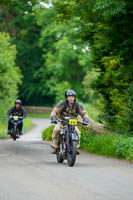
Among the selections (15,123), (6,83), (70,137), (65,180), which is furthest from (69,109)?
(6,83)

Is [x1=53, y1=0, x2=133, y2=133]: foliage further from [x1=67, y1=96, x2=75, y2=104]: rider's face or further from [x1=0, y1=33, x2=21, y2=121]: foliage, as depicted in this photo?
[x1=0, y1=33, x2=21, y2=121]: foliage

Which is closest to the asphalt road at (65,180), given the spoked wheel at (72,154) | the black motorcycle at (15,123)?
the spoked wheel at (72,154)

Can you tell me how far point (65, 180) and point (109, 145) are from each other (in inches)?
233

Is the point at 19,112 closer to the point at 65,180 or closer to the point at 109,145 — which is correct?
the point at 109,145

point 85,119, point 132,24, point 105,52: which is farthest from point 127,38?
point 85,119

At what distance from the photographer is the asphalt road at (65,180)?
25.3 ft

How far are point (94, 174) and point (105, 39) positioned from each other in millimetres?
9845

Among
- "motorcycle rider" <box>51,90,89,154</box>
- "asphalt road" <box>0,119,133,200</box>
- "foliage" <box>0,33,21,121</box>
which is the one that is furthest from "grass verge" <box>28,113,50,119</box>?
"asphalt road" <box>0,119,133,200</box>

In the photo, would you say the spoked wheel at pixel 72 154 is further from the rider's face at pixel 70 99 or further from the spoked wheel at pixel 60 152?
the rider's face at pixel 70 99

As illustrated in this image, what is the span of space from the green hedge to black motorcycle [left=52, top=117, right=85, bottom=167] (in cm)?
185

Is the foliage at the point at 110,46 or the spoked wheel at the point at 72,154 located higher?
the foliage at the point at 110,46

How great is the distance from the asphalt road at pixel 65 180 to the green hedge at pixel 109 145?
0.93 meters

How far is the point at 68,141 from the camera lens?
1221 centimetres

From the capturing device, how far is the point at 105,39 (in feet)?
63.7
